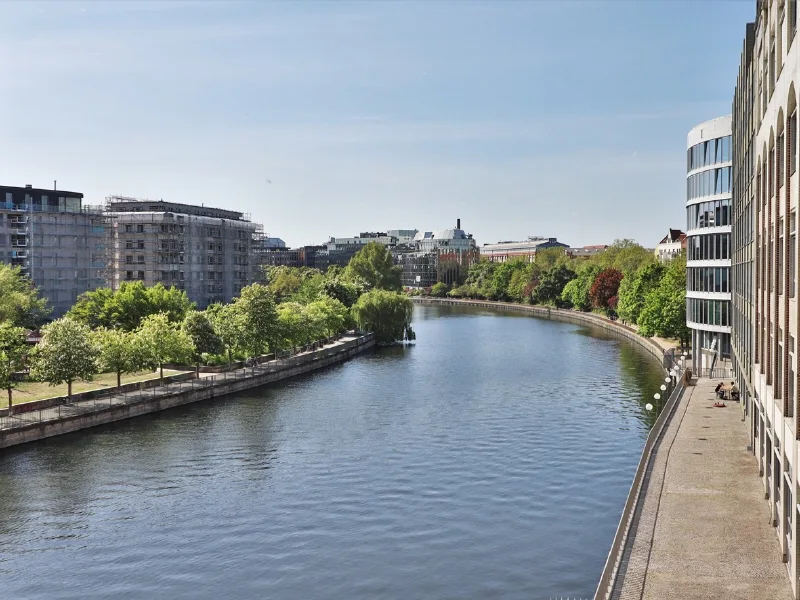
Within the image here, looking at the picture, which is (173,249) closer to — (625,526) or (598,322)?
(598,322)

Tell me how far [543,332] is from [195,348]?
7238cm

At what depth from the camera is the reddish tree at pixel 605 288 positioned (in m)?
157

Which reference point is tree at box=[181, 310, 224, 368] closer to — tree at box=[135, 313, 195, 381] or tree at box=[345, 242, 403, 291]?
tree at box=[135, 313, 195, 381]

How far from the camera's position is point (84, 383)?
66.1m

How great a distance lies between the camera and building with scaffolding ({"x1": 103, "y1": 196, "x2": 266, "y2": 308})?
121312mm

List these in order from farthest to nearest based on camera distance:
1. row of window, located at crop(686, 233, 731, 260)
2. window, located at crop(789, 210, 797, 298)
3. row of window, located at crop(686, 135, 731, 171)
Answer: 1. row of window, located at crop(686, 233, 731, 260)
2. row of window, located at crop(686, 135, 731, 171)
3. window, located at crop(789, 210, 797, 298)

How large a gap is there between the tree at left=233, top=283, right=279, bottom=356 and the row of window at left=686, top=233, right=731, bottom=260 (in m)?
38.5

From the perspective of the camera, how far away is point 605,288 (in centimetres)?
15850

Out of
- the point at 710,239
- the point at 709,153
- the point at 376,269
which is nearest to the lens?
the point at 709,153

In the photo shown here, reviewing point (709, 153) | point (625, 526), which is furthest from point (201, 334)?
point (625, 526)

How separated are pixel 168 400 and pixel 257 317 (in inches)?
835

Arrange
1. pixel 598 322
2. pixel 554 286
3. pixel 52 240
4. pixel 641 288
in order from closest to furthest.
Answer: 1. pixel 52 240
2. pixel 641 288
3. pixel 598 322
4. pixel 554 286

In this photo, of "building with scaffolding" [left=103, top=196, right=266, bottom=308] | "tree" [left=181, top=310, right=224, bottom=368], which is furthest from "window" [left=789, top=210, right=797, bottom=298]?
"building with scaffolding" [left=103, top=196, right=266, bottom=308]

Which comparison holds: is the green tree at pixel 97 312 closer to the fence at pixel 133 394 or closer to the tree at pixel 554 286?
the fence at pixel 133 394
